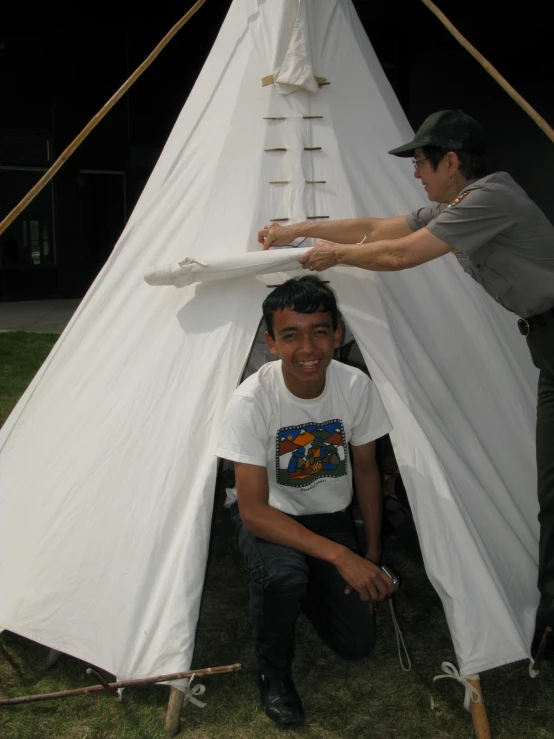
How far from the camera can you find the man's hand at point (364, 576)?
215 cm

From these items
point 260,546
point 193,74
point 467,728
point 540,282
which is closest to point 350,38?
point 540,282

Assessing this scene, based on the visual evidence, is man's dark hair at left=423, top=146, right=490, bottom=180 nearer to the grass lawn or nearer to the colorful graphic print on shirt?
the colorful graphic print on shirt

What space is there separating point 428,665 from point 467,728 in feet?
1.11

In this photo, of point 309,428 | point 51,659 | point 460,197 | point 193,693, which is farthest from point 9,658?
point 460,197

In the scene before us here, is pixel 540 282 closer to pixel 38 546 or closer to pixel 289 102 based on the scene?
pixel 289 102

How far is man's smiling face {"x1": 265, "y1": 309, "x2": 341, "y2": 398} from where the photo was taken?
2268 mm

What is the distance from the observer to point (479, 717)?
2.13 metres

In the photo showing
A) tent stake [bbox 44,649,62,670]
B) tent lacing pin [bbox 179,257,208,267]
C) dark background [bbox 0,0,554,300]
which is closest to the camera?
tent stake [bbox 44,649,62,670]

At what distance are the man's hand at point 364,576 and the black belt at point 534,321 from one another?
3.07ft

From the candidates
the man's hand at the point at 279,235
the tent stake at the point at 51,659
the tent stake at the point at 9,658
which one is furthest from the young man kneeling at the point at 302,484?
the tent stake at the point at 9,658

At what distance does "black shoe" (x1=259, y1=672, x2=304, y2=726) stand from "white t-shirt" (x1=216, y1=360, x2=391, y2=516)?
0.56m

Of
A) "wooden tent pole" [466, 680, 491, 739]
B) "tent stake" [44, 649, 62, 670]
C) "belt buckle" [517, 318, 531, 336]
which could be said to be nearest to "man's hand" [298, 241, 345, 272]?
"belt buckle" [517, 318, 531, 336]

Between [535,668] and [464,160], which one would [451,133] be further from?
[535,668]

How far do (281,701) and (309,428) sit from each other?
897 millimetres
